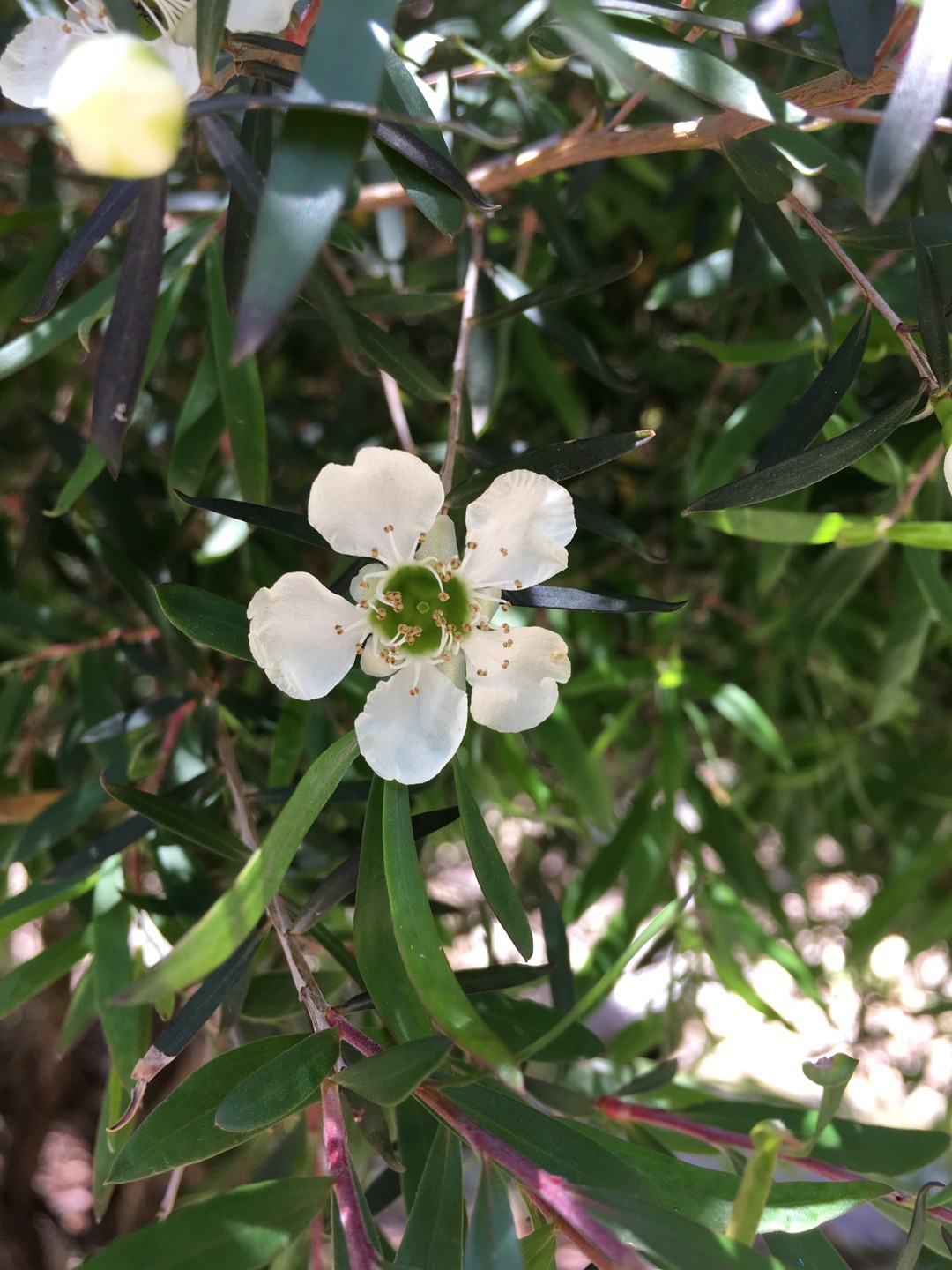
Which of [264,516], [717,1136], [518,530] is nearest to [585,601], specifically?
[518,530]

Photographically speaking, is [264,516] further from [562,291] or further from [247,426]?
[562,291]

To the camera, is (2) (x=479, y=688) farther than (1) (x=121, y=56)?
Yes

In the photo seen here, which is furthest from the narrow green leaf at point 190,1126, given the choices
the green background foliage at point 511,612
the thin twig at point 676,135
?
the thin twig at point 676,135

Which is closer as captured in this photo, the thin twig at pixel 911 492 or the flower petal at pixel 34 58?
the flower petal at pixel 34 58

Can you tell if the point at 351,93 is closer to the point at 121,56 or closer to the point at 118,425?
the point at 121,56

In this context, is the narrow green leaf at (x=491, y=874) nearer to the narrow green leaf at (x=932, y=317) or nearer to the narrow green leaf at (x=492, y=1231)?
the narrow green leaf at (x=492, y=1231)

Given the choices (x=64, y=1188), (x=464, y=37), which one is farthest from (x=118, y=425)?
(x=64, y=1188)
